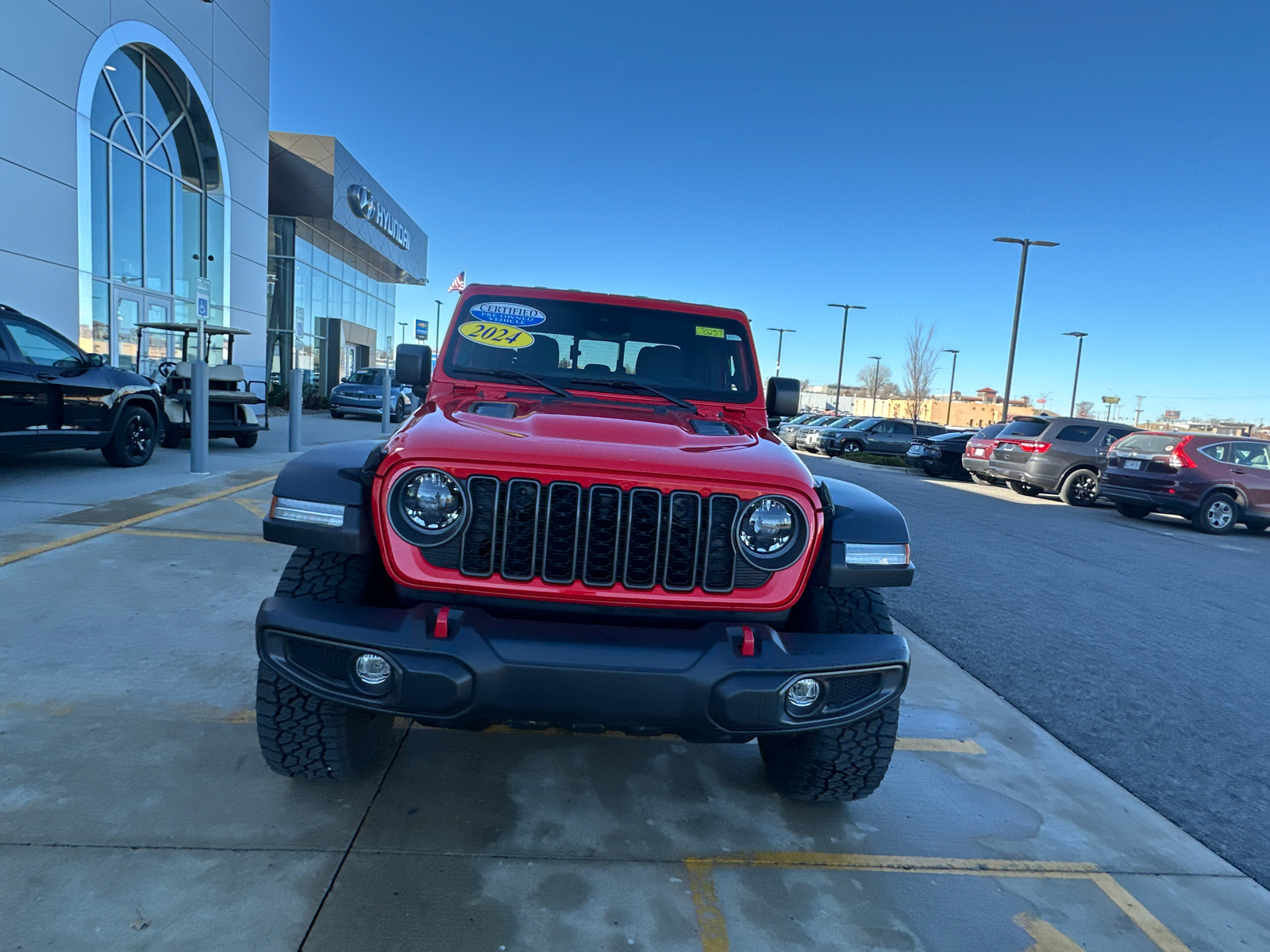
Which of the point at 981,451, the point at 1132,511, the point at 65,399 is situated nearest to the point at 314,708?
the point at 65,399

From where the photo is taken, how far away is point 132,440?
31.1 feet

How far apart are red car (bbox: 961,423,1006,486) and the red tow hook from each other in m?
14.5

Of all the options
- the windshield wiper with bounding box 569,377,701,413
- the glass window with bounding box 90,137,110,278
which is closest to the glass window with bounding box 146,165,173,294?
the glass window with bounding box 90,137,110,278

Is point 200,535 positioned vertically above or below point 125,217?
below

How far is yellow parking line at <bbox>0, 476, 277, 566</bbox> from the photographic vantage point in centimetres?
514

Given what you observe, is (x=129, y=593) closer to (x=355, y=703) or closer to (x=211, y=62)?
(x=355, y=703)

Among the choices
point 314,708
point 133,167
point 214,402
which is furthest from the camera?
point 133,167

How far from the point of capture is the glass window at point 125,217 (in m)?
14.2

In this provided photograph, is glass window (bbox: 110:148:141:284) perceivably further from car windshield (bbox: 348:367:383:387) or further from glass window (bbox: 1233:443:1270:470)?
glass window (bbox: 1233:443:1270:470)

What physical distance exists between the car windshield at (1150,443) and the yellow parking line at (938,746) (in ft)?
33.7

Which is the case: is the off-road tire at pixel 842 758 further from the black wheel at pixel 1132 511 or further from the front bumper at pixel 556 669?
the black wheel at pixel 1132 511

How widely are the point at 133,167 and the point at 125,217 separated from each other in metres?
1.02

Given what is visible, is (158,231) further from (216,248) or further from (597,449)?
(597,449)

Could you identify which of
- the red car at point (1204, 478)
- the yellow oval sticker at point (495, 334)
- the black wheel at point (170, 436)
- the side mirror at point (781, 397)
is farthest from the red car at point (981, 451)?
the black wheel at point (170, 436)
